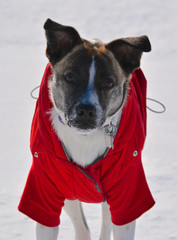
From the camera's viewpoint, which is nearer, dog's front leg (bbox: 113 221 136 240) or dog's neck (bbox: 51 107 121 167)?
dog's neck (bbox: 51 107 121 167)

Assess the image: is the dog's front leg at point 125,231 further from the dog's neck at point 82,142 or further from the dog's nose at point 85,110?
the dog's nose at point 85,110

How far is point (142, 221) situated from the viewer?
554 cm

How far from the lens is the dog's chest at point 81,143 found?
14.8 feet

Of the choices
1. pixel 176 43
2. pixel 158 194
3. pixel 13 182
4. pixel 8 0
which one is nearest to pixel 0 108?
pixel 13 182

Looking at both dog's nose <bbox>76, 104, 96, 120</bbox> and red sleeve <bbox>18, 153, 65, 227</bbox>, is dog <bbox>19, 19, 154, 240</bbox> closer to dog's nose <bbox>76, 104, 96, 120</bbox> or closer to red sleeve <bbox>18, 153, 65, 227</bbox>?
red sleeve <bbox>18, 153, 65, 227</bbox>

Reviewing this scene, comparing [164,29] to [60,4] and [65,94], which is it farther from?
[65,94]

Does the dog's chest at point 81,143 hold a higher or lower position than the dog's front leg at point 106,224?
higher

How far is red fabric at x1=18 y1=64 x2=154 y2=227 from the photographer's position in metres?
4.45

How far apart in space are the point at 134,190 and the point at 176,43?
4839 millimetres

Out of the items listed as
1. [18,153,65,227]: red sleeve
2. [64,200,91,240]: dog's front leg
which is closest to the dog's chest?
[18,153,65,227]: red sleeve

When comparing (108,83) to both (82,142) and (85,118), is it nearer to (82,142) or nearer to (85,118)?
(85,118)

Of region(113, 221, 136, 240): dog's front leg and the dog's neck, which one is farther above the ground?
the dog's neck

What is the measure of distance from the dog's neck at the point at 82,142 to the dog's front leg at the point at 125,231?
560 mm

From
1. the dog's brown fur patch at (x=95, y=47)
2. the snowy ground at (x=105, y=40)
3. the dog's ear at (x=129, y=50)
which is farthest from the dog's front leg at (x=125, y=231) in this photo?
the dog's brown fur patch at (x=95, y=47)
